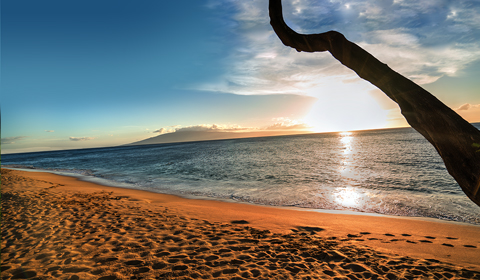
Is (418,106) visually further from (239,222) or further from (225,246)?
(239,222)

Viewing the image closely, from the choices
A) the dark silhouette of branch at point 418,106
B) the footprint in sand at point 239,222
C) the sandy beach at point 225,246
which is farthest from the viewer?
the footprint in sand at point 239,222

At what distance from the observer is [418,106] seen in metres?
2.40

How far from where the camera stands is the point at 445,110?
2.31 metres

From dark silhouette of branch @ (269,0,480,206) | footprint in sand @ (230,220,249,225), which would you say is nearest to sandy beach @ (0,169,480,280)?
footprint in sand @ (230,220,249,225)

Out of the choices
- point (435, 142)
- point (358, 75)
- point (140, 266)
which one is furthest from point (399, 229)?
point (140, 266)

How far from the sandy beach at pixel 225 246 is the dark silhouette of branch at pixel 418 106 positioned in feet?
9.49

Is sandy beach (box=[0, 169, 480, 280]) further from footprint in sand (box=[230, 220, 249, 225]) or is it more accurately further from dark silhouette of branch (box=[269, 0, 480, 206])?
dark silhouette of branch (box=[269, 0, 480, 206])

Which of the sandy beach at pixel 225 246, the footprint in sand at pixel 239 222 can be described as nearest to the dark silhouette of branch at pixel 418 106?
the sandy beach at pixel 225 246

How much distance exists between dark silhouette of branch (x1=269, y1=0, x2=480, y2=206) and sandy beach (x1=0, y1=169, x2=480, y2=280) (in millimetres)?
2892

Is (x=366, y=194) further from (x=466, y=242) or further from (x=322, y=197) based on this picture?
→ (x=466, y=242)

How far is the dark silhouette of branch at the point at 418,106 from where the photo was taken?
7.21ft

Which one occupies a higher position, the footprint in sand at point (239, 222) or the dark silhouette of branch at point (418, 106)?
the dark silhouette of branch at point (418, 106)

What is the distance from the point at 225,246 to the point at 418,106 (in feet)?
15.5

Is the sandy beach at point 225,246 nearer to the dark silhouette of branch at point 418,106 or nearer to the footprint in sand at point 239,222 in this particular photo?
the footprint in sand at point 239,222
